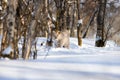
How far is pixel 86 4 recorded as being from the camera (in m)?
29.4

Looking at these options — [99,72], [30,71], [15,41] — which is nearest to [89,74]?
[99,72]

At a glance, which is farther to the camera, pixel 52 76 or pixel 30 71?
pixel 30 71

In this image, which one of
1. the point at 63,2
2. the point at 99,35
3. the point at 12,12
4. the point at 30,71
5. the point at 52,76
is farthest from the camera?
the point at 99,35

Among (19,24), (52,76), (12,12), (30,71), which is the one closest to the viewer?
(52,76)

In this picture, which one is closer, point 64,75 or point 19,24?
point 64,75

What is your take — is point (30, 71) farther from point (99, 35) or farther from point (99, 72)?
point (99, 35)

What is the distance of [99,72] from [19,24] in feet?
16.4

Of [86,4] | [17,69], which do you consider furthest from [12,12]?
[86,4]

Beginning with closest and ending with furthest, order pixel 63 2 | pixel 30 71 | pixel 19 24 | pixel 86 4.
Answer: pixel 30 71, pixel 19 24, pixel 63 2, pixel 86 4

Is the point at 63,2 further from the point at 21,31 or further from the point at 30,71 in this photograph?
the point at 30,71

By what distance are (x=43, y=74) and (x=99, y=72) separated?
0.65 metres

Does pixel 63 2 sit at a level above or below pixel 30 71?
above

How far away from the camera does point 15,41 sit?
7.98m

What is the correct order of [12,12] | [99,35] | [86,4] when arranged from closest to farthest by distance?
[12,12], [99,35], [86,4]
